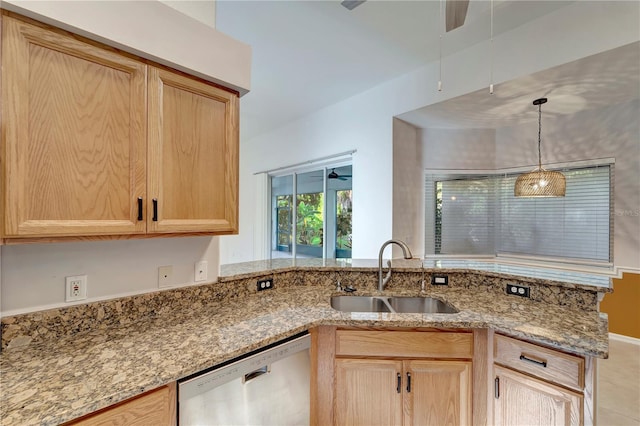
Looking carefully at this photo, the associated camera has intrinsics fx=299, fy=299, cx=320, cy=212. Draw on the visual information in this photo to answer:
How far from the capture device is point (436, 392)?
4.81 feet

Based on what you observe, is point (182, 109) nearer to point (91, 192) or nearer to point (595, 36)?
point (91, 192)

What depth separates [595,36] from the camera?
215 cm

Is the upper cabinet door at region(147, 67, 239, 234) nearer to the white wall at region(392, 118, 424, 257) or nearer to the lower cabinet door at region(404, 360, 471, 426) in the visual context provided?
the lower cabinet door at region(404, 360, 471, 426)

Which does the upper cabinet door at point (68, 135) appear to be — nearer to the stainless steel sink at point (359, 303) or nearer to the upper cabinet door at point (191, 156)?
the upper cabinet door at point (191, 156)

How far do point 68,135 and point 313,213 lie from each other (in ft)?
12.6

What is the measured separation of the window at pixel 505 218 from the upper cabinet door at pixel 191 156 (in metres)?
3.12

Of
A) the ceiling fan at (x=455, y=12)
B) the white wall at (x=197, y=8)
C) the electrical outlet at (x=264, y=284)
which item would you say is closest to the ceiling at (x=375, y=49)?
the ceiling fan at (x=455, y=12)

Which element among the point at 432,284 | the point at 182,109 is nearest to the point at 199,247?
the point at 182,109

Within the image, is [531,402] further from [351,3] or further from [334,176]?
[334,176]

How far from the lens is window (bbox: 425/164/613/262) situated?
3.52 metres

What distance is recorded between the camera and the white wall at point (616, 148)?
3.12 meters

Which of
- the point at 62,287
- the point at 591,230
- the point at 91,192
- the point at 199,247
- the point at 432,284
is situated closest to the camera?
the point at 91,192

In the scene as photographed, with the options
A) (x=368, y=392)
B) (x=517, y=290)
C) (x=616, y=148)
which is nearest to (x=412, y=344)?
(x=368, y=392)

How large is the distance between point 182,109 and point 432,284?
1.86m
